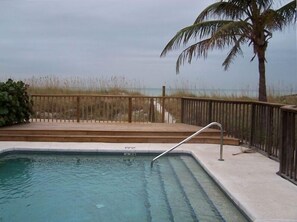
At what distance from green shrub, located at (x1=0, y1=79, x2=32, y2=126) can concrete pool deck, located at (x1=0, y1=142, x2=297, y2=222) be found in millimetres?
1308

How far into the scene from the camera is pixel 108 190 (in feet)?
15.9

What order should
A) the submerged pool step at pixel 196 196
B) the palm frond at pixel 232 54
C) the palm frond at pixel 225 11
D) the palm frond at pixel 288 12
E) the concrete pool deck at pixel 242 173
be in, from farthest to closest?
the palm frond at pixel 232 54 → the palm frond at pixel 225 11 → the palm frond at pixel 288 12 → the submerged pool step at pixel 196 196 → the concrete pool deck at pixel 242 173

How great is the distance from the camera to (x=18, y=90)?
364 inches

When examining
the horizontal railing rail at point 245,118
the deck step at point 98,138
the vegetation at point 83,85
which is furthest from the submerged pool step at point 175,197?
the vegetation at point 83,85

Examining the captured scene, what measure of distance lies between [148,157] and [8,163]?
2.53 m

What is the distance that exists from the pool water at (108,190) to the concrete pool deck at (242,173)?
0.16 metres

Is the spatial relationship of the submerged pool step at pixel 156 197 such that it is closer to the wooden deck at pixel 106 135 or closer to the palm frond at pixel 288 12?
the wooden deck at pixel 106 135

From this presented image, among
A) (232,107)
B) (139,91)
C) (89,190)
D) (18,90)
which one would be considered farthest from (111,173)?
(139,91)

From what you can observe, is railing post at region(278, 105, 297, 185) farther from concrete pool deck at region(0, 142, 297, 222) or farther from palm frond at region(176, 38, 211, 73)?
palm frond at region(176, 38, 211, 73)

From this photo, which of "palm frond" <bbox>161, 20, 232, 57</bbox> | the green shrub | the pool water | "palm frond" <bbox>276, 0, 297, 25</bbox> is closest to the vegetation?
the green shrub

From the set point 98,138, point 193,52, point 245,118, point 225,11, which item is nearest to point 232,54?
point 193,52

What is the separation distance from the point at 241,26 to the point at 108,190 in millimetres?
5360

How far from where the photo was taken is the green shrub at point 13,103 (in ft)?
28.4

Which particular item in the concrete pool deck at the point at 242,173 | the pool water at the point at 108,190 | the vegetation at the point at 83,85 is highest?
the vegetation at the point at 83,85
